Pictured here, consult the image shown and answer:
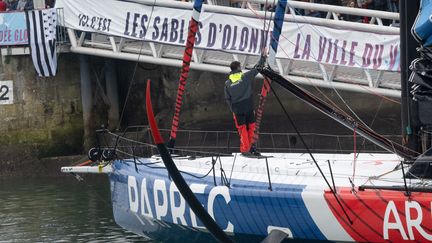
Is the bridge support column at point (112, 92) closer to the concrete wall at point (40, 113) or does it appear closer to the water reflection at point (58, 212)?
the concrete wall at point (40, 113)

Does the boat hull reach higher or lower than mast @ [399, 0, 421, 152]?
lower

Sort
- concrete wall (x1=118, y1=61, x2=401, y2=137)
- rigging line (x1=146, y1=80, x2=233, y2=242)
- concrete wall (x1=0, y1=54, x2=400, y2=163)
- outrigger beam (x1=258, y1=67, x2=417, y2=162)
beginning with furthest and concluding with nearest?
concrete wall (x1=0, y1=54, x2=400, y2=163) → concrete wall (x1=118, y1=61, x2=401, y2=137) → outrigger beam (x1=258, y1=67, x2=417, y2=162) → rigging line (x1=146, y1=80, x2=233, y2=242)

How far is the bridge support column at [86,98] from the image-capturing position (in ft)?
83.5

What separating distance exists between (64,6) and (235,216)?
37.2ft

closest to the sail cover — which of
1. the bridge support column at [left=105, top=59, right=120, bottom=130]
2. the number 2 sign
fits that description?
the bridge support column at [left=105, top=59, right=120, bottom=130]

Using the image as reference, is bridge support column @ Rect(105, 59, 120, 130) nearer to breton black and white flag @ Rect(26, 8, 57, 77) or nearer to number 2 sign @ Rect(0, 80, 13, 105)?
breton black and white flag @ Rect(26, 8, 57, 77)

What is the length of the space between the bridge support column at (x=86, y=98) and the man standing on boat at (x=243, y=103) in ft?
31.0

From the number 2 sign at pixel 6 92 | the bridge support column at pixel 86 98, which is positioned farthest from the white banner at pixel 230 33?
the number 2 sign at pixel 6 92

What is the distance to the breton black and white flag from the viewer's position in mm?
24436

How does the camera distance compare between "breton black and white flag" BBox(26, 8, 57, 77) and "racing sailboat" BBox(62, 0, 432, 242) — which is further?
"breton black and white flag" BBox(26, 8, 57, 77)

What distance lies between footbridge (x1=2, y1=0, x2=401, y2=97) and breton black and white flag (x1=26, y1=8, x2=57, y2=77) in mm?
283

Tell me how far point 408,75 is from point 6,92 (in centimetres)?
1320

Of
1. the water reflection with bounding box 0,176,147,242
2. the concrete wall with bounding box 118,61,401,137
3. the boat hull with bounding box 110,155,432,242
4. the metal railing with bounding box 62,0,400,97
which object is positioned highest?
the metal railing with bounding box 62,0,400,97

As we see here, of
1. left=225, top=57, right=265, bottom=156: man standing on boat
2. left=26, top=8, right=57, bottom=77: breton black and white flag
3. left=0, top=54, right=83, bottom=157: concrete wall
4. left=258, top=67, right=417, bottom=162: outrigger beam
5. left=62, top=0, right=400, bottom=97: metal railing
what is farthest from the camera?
left=0, top=54, right=83, bottom=157: concrete wall
